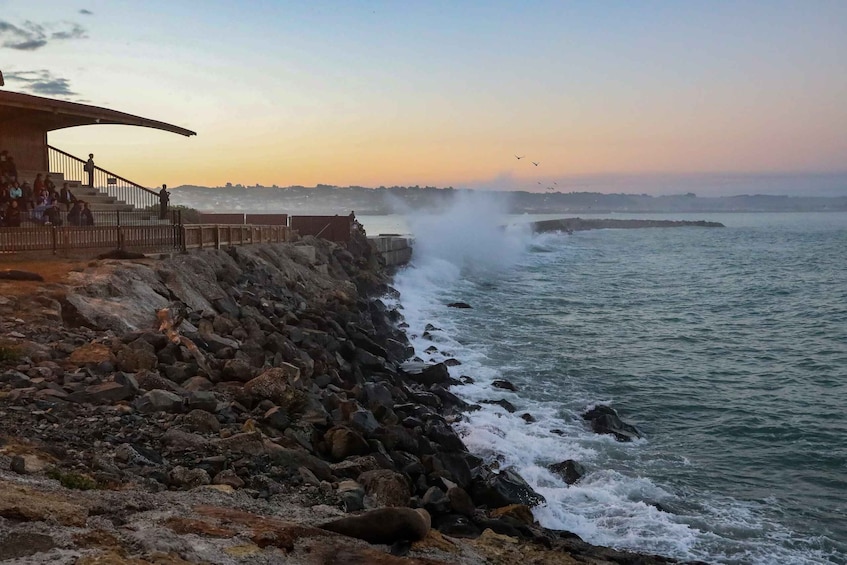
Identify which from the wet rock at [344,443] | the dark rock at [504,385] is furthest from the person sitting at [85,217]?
the wet rock at [344,443]

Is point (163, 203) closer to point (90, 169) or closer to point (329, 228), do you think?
point (90, 169)

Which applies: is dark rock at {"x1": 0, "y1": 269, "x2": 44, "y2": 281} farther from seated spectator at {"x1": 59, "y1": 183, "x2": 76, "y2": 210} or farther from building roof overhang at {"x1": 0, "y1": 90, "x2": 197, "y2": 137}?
building roof overhang at {"x1": 0, "y1": 90, "x2": 197, "y2": 137}

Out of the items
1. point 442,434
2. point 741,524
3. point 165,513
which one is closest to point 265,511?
point 165,513

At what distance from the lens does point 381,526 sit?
6.81 m

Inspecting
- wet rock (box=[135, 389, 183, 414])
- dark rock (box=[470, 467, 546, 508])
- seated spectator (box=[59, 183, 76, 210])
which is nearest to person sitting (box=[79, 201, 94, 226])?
seated spectator (box=[59, 183, 76, 210])

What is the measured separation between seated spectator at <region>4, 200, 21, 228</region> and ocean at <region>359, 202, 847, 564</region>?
39.5 feet

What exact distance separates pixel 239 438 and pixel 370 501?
6.03 feet

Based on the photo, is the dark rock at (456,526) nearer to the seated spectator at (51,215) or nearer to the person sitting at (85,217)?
the seated spectator at (51,215)

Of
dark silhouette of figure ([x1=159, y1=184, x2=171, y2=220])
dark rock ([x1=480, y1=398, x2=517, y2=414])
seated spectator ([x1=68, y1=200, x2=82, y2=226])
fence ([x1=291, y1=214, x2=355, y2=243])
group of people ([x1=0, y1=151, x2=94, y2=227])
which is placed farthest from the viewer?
fence ([x1=291, y1=214, x2=355, y2=243])

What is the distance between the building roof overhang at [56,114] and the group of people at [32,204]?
1.61 metres

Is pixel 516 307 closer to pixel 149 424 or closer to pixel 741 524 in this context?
pixel 741 524

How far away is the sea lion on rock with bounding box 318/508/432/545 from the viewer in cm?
675

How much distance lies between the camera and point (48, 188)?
20234 mm

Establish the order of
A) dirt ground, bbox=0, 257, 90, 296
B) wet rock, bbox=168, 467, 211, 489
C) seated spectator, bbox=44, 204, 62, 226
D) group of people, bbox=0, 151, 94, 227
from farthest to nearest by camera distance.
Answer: seated spectator, bbox=44, 204, 62, 226
group of people, bbox=0, 151, 94, 227
dirt ground, bbox=0, 257, 90, 296
wet rock, bbox=168, 467, 211, 489
